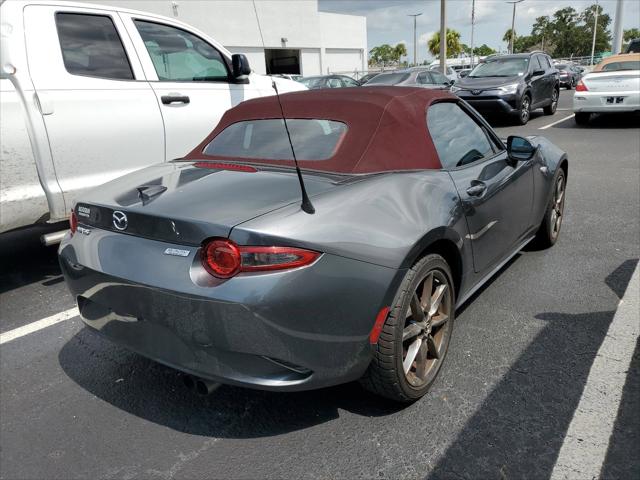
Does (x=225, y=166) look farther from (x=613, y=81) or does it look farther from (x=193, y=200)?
(x=613, y=81)

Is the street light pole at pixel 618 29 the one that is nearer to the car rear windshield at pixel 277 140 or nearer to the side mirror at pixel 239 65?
the side mirror at pixel 239 65

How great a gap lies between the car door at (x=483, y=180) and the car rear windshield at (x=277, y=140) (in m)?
0.61

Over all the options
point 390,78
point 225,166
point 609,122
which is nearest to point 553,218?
point 225,166

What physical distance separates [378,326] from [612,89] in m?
11.5

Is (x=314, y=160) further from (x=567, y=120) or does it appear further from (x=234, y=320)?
(x=567, y=120)

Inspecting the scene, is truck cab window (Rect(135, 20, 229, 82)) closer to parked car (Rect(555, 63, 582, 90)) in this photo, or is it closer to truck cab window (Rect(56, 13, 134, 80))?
truck cab window (Rect(56, 13, 134, 80))

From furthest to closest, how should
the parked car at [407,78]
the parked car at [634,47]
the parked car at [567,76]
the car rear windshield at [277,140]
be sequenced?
the parked car at [567,76], the parked car at [634,47], the parked car at [407,78], the car rear windshield at [277,140]

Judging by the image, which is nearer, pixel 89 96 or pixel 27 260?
pixel 89 96

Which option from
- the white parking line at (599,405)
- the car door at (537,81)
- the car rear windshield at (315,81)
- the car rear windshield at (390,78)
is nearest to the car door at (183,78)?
the white parking line at (599,405)

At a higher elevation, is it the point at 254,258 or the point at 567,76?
the point at 254,258

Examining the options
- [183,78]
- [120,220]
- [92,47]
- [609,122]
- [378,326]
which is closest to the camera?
[378,326]

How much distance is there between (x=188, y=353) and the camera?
2.19m

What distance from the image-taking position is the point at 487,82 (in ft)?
43.5

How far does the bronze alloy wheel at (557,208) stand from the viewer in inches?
178
